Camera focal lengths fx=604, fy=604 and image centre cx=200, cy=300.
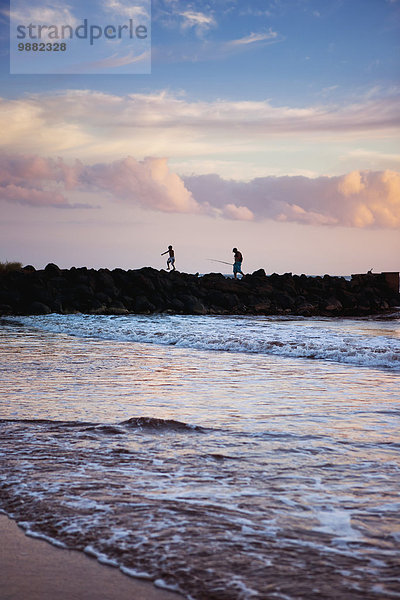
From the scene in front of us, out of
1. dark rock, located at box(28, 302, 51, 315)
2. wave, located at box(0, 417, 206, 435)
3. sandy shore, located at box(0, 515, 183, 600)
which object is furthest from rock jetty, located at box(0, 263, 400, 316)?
sandy shore, located at box(0, 515, 183, 600)

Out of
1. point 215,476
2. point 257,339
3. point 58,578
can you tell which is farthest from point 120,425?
point 257,339

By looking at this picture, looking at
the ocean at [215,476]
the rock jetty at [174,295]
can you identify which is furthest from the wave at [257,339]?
the rock jetty at [174,295]

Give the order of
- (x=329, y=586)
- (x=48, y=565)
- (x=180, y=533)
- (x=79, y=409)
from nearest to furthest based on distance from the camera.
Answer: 1. (x=329, y=586)
2. (x=48, y=565)
3. (x=180, y=533)
4. (x=79, y=409)

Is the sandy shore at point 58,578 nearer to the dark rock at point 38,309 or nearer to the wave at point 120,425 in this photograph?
the wave at point 120,425

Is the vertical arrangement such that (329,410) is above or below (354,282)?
below

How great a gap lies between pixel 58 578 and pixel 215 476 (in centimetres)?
147

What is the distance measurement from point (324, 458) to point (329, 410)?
69.7 inches

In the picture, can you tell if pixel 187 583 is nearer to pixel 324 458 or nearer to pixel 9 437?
pixel 324 458

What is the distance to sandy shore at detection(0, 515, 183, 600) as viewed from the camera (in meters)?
2.45

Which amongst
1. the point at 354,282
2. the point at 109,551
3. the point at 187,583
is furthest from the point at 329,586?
the point at 354,282

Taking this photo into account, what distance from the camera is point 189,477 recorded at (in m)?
3.86

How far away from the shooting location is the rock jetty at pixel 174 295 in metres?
27.0

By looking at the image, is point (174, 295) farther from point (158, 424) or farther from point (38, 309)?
point (158, 424)

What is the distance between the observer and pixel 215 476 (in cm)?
388
